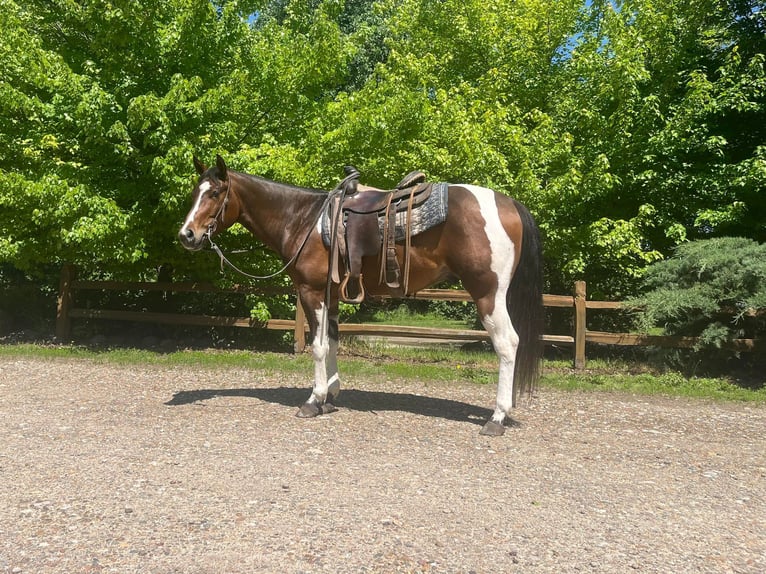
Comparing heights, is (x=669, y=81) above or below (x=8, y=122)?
above

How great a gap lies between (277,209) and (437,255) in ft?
5.86

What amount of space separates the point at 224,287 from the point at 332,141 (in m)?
3.52

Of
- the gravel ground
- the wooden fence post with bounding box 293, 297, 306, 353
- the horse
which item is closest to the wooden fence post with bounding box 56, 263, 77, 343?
the wooden fence post with bounding box 293, 297, 306, 353

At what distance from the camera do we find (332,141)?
9812 millimetres

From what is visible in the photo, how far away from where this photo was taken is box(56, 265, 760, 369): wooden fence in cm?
999

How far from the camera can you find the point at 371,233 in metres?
5.93

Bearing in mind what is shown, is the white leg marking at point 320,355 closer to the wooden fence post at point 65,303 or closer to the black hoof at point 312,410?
the black hoof at point 312,410

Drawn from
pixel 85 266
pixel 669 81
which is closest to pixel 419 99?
pixel 669 81

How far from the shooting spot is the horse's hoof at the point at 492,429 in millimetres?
5489

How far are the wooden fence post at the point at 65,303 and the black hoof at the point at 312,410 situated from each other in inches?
314

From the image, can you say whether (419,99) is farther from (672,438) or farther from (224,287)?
(672,438)

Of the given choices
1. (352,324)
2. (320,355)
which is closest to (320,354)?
(320,355)

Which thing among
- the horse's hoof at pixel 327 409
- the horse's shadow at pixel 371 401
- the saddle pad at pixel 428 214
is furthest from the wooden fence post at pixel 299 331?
the saddle pad at pixel 428 214

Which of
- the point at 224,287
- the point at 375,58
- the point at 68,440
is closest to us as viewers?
the point at 68,440
